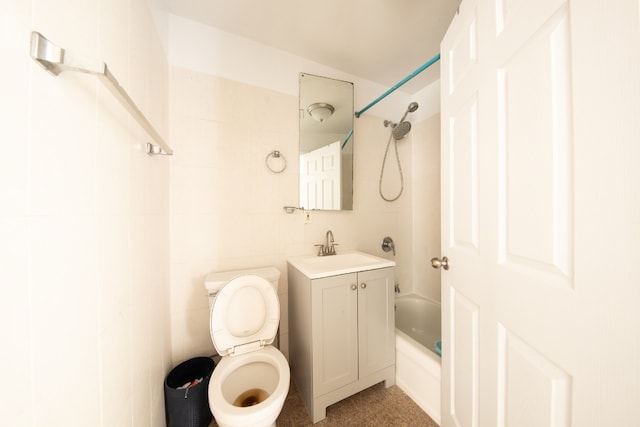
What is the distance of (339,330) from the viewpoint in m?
1.25

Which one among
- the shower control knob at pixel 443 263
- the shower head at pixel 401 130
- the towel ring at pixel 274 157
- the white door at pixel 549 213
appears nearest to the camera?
the white door at pixel 549 213

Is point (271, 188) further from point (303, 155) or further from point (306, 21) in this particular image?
point (306, 21)

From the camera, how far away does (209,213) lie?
1.37 metres

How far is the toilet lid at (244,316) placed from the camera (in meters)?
1.12

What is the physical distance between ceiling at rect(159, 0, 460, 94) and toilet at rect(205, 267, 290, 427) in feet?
5.39

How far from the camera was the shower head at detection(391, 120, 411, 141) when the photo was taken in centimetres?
192

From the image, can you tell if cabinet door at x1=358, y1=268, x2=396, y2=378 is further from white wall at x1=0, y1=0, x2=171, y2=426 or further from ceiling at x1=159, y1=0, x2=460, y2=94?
ceiling at x1=159, y1=0, x2=460, y2=94

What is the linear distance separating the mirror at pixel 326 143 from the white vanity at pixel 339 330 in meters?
0.58

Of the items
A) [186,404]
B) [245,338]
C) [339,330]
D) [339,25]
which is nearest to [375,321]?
[339,330]

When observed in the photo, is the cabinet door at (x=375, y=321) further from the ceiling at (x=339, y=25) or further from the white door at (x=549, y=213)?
the ceiling at (x=339, y=25)

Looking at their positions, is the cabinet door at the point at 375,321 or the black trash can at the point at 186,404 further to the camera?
the cabinet door at the point at 375,321

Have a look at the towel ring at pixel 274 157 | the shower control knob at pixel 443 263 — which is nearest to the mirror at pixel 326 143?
the towel ring at pixel 274 157

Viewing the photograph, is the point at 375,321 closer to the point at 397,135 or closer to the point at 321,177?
the point at 321,177

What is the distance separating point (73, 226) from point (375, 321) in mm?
1472
